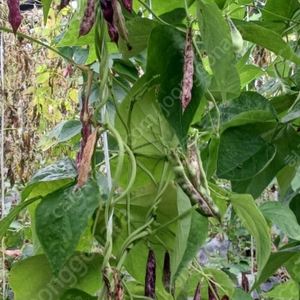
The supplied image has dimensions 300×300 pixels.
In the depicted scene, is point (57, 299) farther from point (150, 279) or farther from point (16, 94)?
point (16, 94)

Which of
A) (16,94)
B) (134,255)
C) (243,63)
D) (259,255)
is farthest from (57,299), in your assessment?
(16,94)

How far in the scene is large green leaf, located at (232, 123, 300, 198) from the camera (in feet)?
1.94

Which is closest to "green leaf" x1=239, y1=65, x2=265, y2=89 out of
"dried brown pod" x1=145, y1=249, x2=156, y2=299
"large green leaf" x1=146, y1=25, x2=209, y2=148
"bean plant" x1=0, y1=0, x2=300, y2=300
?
"bean plant" x1=0, y1=0, x2=300, y2=300

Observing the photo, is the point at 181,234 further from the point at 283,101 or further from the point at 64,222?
the point at 283,101

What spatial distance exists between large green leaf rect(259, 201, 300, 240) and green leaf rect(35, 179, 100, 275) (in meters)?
0.24

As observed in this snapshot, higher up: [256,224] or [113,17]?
[113,17]

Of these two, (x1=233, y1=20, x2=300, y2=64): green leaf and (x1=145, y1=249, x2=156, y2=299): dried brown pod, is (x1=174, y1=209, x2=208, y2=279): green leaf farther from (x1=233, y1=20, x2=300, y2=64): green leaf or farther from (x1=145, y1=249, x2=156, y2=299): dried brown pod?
(x1=233, y1=20, x2=300, y2=64): green leaf

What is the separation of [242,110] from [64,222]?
0.28 metres

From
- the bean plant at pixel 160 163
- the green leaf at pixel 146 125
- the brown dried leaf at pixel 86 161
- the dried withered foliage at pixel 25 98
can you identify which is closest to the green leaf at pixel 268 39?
the bean plant at pixel 160 163

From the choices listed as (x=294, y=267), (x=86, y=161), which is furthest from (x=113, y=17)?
(x=294, y=267)

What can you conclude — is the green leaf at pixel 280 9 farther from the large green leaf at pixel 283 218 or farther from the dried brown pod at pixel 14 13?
the dried brown pod at pixel 14 13

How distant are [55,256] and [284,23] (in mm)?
447

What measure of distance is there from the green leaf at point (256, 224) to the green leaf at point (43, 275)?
0.48ft

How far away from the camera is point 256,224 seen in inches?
17.6
